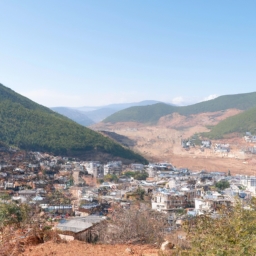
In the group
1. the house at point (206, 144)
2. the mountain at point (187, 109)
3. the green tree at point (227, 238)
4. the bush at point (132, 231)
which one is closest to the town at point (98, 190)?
the bush at point (132, 231)

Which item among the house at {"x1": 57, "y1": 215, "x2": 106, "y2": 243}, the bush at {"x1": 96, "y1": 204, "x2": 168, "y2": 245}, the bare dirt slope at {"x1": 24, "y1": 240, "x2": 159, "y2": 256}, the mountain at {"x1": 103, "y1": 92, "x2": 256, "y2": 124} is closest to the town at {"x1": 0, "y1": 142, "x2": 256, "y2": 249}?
the house at {"x1": 57, "y1": 215, "x2": 106, "y2": 243}

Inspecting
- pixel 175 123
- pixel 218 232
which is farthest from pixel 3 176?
pixel 175 123

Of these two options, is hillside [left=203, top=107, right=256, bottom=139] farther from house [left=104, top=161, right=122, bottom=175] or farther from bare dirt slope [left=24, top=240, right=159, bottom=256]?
bare dirt slope [left=24, top=240, right=159, bottom=256]

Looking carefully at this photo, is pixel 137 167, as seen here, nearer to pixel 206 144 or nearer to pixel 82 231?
pixel 206 144

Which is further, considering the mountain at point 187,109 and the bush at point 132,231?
the mountain at point 187,109

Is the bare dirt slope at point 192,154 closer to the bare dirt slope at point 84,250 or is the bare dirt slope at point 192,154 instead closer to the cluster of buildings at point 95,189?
the cluster of buildings at point 95,189

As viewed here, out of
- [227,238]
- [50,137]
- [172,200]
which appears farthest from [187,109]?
[227,238]
